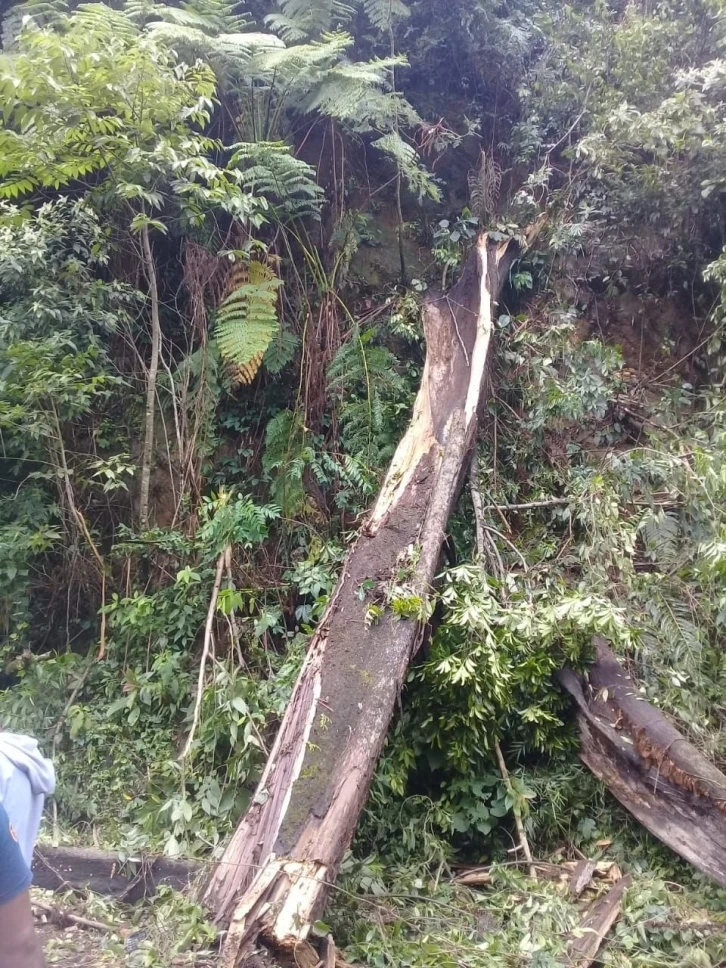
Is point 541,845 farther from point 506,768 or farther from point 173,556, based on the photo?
point 173,556

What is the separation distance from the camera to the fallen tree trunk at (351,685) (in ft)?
9.04

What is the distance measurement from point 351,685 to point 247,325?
8.84ft

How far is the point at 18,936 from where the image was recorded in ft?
4.59

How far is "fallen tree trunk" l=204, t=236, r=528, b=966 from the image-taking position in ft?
9.04

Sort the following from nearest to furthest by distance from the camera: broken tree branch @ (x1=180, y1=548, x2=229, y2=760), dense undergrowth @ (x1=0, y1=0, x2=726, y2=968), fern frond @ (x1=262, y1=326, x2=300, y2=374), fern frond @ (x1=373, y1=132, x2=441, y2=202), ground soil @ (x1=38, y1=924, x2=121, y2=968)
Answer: ground soil @ (x1=38, y1=924, x2=121, y2=968) → dense undergrowth @ (x1=0, y1=0, x2=726, y2=968) → broken tree branch @ (x1=180, y1=548, x2=229, y2=760) → fern frond @ (x1=262, y1=326, x2=300, y2=374) → fern frond @ (x1=373, y1=132, x2=441, y2=202)

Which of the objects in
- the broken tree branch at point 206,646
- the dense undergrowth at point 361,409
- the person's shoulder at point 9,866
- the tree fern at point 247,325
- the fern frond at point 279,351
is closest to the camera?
the person's shoulder at point 9,866

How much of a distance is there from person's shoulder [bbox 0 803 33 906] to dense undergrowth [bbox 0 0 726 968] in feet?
5.16

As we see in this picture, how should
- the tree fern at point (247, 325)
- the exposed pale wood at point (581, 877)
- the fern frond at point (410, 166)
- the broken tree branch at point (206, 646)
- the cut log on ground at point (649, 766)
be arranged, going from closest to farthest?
the cut log on ground at point (649, 766) → the exposed pale wood at point (581, 877) → the broken tree branch at point (206, 646) → the tree fern at point (247, 325) → the fern frond at point (410, 166)

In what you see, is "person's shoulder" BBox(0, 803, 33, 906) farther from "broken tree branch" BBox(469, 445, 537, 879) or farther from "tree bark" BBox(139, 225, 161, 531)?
"tree bark" BBox(139, 225, 161, 531)

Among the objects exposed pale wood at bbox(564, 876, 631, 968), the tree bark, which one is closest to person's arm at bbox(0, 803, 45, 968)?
exposed pale wood at bbox(564, 876, 631, 968)

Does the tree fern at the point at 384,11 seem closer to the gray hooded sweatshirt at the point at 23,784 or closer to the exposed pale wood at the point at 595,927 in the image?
the gray hooded sweatshirt at the point at 23,784

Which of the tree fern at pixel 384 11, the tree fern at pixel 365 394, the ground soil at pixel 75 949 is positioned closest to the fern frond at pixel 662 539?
the tree fern at pixel 365 394

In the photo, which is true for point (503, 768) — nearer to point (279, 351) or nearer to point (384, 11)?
point (279, 351)

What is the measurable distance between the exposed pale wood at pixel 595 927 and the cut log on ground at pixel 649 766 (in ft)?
1.14
